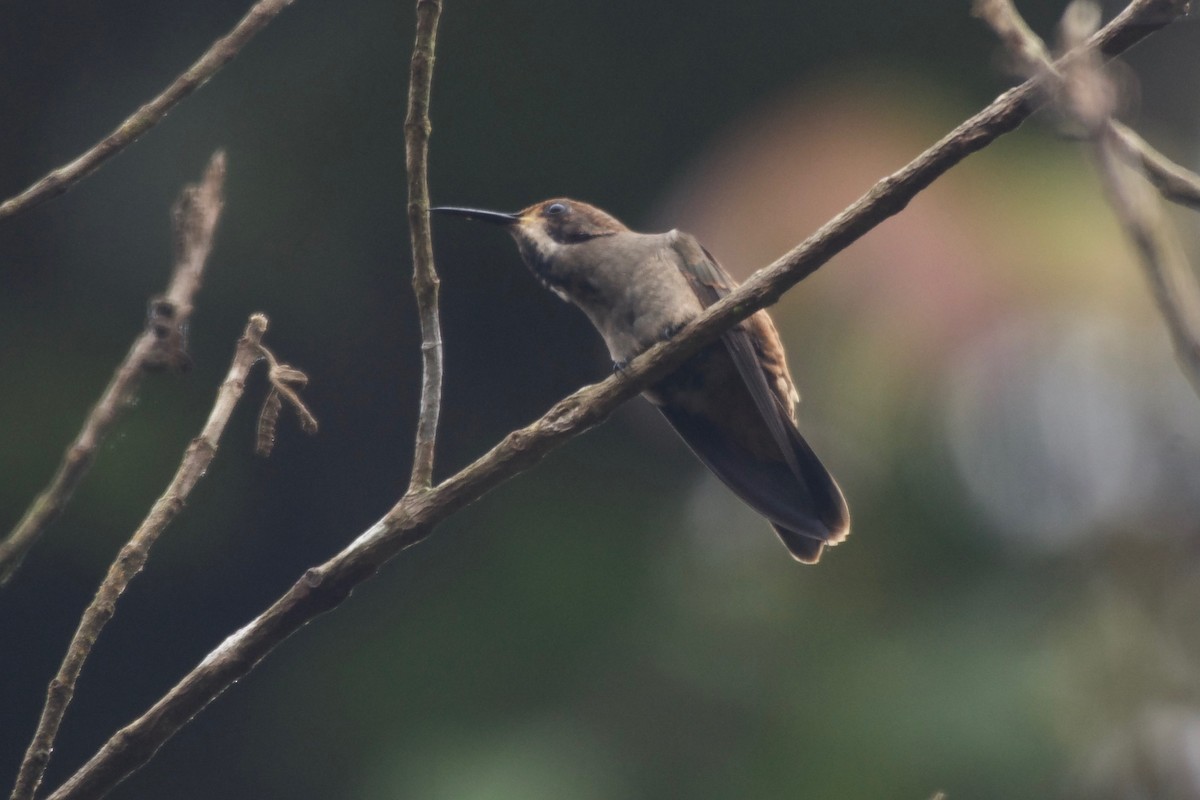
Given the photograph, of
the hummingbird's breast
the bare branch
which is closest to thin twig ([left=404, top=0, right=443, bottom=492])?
the bare branch

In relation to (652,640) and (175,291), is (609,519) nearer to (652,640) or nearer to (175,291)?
(652,640)

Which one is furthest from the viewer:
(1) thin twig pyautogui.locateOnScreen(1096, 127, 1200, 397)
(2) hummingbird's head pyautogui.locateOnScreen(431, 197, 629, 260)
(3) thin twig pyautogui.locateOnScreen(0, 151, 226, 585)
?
(2) hummingbird's head pyautogui.locateOnScreen(431, 197, 629, 260)

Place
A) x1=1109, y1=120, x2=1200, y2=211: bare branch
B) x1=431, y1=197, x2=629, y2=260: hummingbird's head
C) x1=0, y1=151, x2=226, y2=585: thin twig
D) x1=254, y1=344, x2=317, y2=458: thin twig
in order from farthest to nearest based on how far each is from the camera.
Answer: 1. x1=431, y1=197, x2=629, y2=260: hummingbird's head
2. x1=254, y1=344, x2=317, y2=458: thin twig
3. x1=1109, y1=120, x2=1200, y2=211: bare branch
4. x1=0, y1=151, x2=226, y2=585: thin twig

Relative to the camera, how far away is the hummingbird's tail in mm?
3736

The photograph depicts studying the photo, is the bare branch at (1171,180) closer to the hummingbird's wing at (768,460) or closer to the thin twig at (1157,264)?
the thin twig at (1157,264)

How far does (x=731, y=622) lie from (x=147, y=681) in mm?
4993

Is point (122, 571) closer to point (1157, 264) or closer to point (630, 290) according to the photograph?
point (1157, 264)

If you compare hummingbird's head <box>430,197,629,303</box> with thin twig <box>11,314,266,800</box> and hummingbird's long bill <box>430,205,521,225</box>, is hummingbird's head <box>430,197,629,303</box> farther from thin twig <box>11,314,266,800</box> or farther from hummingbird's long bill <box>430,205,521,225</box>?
thin twig <box>11,314,266,800</box>

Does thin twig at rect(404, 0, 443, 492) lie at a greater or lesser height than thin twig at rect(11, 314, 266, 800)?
greater

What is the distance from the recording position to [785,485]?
3.97m

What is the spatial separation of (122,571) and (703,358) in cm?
237

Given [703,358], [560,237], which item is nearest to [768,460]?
[703,358]

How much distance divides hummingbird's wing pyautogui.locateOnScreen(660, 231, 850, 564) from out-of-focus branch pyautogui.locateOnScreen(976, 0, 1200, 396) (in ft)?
6.39

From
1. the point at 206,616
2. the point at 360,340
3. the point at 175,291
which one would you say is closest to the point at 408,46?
the point at 360,340
